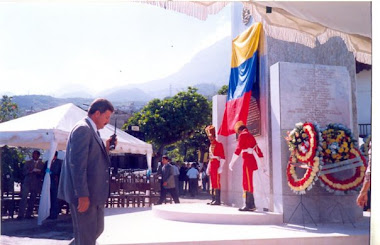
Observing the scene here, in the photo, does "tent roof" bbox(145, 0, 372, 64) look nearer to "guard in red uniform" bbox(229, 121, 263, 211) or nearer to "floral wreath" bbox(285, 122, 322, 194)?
"floral wreath" bbox(285, 122, 322, 194)

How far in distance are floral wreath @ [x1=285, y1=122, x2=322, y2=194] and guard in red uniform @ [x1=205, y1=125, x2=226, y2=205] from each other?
7.98 feet

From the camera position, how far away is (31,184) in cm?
1114

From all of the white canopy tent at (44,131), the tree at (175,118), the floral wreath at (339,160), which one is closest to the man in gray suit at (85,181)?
the floral wreath at (339,160)

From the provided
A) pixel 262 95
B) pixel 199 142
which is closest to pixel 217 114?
pixel 262 95

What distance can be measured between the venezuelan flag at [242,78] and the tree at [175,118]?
22809 mm

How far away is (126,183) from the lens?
13.1 metres

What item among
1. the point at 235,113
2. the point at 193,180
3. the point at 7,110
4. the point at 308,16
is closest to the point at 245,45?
the point at 235,113

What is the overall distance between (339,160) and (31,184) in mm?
7857

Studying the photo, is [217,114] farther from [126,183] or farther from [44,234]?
[44,234]

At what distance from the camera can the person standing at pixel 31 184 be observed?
11047 millimetres

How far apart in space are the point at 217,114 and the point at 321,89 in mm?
3378

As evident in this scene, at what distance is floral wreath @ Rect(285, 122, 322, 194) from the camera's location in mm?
7199

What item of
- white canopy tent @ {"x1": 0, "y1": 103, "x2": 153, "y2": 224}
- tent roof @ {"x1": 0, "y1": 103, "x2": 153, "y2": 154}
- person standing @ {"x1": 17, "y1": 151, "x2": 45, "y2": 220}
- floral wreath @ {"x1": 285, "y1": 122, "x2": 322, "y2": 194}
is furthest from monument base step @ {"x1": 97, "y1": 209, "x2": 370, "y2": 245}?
person standing @ {"x1": 17, "y1": 151, "x2": 45, "y2": 220}

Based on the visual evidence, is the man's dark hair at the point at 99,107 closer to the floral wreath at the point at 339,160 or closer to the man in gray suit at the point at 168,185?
the floral wreath at the point at 339,160
